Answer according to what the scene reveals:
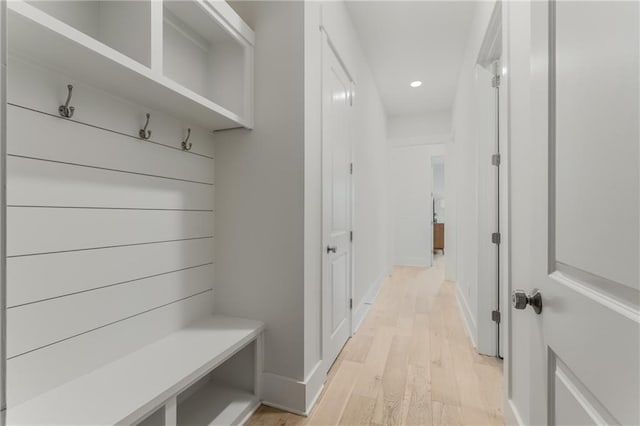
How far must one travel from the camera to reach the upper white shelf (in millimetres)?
881

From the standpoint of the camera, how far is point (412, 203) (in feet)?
19.1

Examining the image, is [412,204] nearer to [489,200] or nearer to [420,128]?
[420,128]

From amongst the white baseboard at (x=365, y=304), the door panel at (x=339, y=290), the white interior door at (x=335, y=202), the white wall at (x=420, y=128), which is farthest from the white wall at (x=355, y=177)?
the white wall at (x=420, y=128)

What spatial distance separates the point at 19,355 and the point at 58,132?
2.47ft

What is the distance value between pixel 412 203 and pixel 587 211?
Result: 5.40 m

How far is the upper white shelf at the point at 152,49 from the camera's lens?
88 cm

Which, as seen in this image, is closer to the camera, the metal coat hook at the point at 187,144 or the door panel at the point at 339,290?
the metal coat hook at the point at 187,144

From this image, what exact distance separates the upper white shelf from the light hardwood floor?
1.63 meters

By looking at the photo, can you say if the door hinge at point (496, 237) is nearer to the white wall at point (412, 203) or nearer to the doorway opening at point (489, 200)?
the doorway opening at point (489, 200)

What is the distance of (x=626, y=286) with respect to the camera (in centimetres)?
49

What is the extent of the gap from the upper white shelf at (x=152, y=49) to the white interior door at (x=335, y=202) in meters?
0.57

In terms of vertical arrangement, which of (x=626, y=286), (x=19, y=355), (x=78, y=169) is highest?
(x=78, y=169)

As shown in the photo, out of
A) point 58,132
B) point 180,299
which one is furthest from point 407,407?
point 58,132

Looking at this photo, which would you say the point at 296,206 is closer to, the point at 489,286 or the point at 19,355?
the point at 19,355
